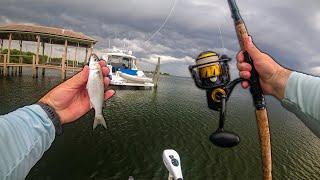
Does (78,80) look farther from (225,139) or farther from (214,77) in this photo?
(225,139)

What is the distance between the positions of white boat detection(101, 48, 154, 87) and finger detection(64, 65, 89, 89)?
38.2m

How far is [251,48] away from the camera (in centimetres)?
258

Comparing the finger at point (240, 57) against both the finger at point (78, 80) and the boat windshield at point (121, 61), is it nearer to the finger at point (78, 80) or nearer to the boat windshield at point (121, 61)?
the finger at point (78, 80)

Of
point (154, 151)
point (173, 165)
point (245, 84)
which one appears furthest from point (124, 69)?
point (245, 84)

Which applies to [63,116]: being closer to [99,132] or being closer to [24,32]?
[99,132]

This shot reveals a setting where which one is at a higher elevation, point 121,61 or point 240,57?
point 240,57

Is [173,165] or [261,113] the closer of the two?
[261,113]

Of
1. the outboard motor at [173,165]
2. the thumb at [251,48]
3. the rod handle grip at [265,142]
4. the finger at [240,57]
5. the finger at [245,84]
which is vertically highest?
the thumb at [251,48]

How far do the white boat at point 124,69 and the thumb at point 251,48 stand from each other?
3887 centimetres

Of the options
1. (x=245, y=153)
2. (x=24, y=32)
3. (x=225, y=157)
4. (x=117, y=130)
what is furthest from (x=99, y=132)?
(x=24, y=32)

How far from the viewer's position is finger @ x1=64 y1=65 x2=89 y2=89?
2852 mm

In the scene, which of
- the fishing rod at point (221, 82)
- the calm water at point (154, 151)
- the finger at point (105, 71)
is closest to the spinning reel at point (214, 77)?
the fishing rod at point (221, 82)

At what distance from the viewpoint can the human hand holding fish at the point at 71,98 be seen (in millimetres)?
2568

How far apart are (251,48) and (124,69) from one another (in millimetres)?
39778
